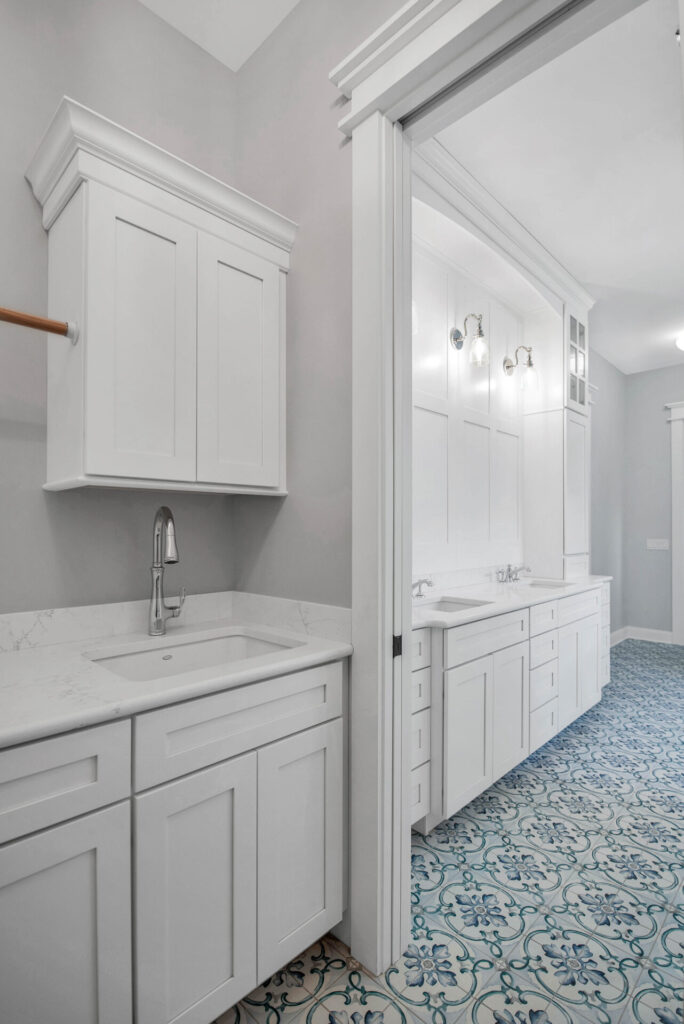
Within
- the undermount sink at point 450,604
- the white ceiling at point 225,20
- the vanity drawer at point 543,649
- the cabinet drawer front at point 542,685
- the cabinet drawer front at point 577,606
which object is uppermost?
the white ceiling at point 225,20

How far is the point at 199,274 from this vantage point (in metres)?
1.55

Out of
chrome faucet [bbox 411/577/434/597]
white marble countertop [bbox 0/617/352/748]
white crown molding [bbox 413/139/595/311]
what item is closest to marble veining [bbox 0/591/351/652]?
white marble countertop [bbox 0/617/352/748]

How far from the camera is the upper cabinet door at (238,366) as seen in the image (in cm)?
157

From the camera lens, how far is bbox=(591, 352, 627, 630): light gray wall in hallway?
5.11 metres

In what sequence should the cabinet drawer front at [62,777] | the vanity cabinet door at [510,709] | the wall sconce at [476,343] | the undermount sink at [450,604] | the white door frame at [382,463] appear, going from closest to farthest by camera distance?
the cabinet drawer front at [62,777] → the white door frame at [382,463] → the vanity cabinet door at [510,709] → the undermount sink at [450,604] → the wall sconce at [476,343]

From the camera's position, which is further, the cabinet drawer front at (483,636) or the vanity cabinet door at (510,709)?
the vanity cabinet door at (510,709)

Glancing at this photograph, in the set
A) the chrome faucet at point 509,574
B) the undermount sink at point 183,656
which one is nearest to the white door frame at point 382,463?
the undermount sink at point 183,656

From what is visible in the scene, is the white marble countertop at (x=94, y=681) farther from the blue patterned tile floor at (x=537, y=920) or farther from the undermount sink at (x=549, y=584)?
the undermount sink at (x=549, y=584)

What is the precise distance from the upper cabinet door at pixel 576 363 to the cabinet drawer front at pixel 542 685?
1.83m

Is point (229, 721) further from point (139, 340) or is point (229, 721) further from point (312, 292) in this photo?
point (312, 292)

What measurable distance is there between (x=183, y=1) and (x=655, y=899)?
11.2 ft

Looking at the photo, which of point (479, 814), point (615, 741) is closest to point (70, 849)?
point (479, 814)

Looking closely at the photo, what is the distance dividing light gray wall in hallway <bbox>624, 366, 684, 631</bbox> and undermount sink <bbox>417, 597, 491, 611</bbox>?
3952 millimetres

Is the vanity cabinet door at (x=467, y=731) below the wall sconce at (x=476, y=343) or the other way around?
below
